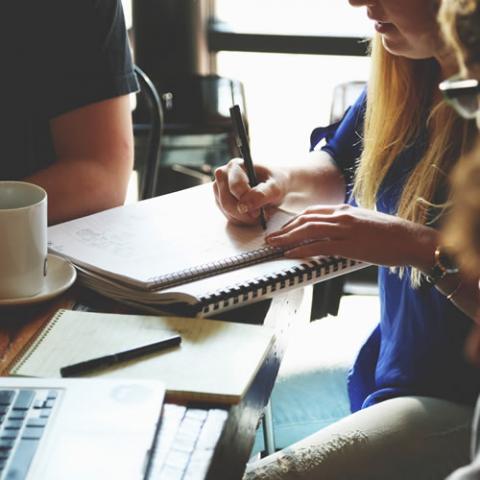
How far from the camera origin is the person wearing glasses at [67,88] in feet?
4.43

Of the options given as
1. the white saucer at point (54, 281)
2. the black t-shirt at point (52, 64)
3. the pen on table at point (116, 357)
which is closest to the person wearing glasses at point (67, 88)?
the black t-shirt at point (52, 64)

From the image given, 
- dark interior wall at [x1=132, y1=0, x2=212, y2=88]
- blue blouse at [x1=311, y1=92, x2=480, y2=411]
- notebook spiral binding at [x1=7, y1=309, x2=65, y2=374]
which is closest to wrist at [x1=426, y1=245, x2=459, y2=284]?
blue blouse at [x1=311, y1=92, x2=480, y2=411]

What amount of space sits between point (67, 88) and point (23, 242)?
500mm

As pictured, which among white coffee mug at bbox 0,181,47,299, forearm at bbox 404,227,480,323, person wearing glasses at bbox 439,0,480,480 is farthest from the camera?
forearm at bbox 404,227,480,323

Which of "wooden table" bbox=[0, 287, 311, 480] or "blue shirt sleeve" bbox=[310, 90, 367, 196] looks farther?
"blue shirt sleeve" bbox=[310, 90, 367, 196]

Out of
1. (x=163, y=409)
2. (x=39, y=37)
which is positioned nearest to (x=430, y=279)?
(x=163, y=409)

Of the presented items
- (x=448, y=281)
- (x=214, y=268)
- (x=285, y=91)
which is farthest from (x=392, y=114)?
(x=285, y=91)

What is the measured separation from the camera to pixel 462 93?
0.64 meters

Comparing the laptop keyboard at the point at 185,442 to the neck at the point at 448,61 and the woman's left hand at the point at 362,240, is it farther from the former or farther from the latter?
the neck at the point at 448,61

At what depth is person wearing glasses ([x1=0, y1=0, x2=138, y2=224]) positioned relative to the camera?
1.35m

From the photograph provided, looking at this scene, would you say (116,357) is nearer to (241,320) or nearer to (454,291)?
(241,320)

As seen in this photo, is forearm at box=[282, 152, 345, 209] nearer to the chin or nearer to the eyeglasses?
the chin

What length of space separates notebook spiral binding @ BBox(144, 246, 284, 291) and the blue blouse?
0.26 meters

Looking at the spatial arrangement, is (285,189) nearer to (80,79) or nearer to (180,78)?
(80,79)
